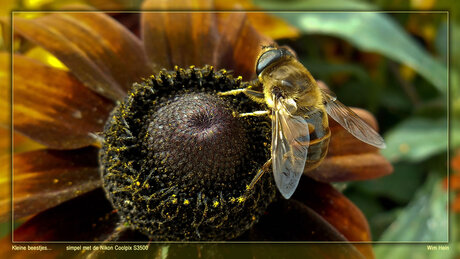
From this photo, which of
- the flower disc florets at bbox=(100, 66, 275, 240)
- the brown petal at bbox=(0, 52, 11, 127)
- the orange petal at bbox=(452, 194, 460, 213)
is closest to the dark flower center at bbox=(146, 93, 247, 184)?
the flower disc florets at bbox=(100, 66, 275, 240)

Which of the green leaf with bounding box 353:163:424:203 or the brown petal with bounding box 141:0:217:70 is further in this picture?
the green leaf with bounding box 353:163:424:203

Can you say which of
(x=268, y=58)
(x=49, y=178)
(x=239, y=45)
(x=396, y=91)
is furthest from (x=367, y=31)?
(x=49, y=178)

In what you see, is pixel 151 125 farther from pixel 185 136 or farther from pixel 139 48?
pixel 139 48

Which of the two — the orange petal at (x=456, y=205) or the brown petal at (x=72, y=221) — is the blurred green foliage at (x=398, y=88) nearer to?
the orange petal at (x=456, y=205)

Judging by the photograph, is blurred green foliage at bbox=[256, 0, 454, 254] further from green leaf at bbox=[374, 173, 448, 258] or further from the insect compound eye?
the insect compound eye

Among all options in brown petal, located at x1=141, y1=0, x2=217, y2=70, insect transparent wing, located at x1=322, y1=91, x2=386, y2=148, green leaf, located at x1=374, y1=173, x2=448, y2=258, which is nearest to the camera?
insect transparent wing, located at x1=322, y1=91, x2=386, y2=148

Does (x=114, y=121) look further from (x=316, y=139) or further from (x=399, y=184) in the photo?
(x=399, y=184)

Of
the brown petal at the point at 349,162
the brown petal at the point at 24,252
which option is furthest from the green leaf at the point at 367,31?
the brown petal at the point at 24,252
